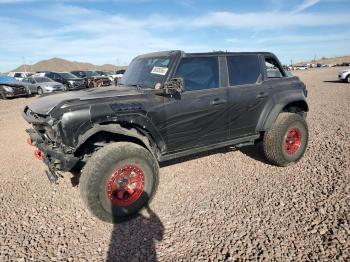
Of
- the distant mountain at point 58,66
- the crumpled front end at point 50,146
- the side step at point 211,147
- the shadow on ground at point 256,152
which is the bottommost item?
the shadow on ground at point 256,152

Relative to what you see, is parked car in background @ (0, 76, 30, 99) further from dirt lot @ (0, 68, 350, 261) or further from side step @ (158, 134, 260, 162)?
side step @ (158, 134, 260, 162)

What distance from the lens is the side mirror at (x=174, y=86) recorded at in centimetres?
369

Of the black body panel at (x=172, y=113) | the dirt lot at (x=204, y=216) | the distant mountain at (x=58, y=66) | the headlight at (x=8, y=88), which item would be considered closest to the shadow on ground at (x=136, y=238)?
the dirt lot at (x=204, y=216)

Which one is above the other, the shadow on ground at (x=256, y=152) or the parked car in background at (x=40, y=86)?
the parked car in background at (x=40, y=86)

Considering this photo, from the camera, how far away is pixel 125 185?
361 cm

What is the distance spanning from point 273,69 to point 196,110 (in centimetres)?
216

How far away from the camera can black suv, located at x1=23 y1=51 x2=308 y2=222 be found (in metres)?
3.36

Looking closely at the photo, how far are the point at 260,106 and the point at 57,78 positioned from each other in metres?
21.5

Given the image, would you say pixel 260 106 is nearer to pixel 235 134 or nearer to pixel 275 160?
pixel 235 134

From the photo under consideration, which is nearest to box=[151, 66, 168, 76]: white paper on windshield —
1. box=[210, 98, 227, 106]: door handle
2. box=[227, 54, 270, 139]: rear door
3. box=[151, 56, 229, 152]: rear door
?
box=[151, 56, 229, 152]: rear door

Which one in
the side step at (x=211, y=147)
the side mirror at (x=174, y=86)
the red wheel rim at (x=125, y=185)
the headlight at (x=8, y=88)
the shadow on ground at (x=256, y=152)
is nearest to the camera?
the red wheel rim at (x=125, y=185)

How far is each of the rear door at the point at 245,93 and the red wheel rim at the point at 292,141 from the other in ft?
2.17

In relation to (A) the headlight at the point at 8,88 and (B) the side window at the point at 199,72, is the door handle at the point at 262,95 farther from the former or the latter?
(A) the headlight at the point at 8,88

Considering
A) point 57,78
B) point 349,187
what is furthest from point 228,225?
point 57,78
